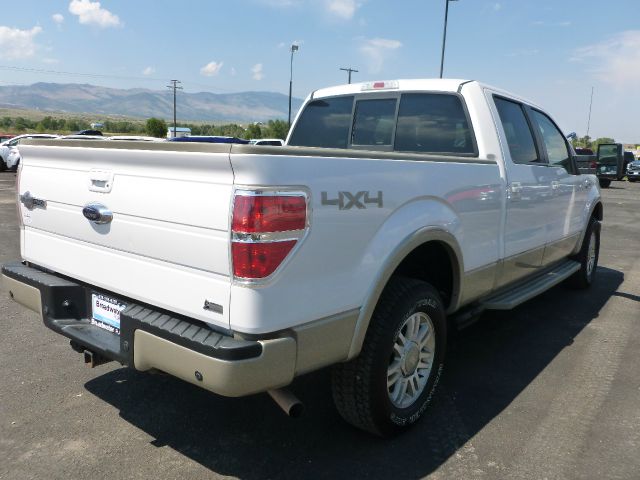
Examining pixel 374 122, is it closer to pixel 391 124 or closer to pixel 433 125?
pixel 391 124

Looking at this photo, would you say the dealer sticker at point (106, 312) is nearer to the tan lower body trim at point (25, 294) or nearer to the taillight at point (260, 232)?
the tan lower body trim at point (25, 294)

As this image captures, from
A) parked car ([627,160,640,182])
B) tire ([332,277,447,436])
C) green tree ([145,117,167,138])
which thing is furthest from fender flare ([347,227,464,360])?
green tree ([145,117,167,138])

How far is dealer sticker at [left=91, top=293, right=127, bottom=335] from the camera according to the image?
2686 mm

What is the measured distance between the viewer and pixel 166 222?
92.4 inches

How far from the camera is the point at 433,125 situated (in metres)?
4.11

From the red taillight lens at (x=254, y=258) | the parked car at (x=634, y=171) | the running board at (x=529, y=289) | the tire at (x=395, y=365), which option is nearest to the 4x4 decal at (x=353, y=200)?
the red taillight lens at (x=254, y=258)

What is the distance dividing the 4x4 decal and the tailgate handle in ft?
3.49

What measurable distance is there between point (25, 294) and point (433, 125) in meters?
2.96

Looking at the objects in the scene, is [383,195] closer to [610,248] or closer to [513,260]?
[513,260]

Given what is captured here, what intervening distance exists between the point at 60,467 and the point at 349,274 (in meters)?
1.71

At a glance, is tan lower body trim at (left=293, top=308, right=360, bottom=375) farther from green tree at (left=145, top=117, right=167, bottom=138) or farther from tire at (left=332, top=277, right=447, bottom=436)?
green tree at (left=145, top=117, right=167, bottom=138)

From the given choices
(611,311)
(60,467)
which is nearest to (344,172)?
(60,467)

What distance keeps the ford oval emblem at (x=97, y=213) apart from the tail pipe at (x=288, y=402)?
1.13m

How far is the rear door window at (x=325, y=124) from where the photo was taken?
4.67 m
